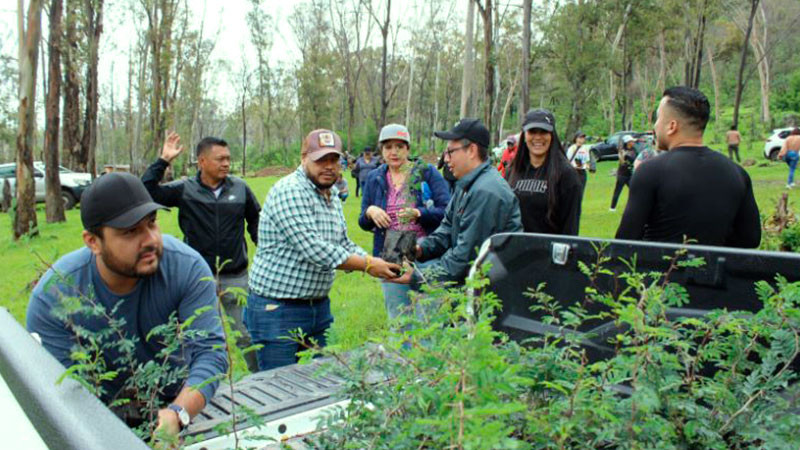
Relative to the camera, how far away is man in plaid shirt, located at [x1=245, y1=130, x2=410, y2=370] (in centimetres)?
362

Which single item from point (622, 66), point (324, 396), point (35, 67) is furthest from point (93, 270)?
point (622, 66)

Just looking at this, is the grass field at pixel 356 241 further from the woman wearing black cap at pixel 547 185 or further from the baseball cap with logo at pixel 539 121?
the baseball cap with logo at pixel 539 121

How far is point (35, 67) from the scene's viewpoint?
1266cm

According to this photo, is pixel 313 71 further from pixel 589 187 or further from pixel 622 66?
pixel 589 187

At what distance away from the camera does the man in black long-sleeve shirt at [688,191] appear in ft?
9.90

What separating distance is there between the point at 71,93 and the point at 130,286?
24.3m

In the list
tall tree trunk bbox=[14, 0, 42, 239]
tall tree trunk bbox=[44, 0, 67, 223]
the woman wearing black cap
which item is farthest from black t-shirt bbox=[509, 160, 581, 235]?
tall tree trunk bbox=[44, 0, 67, 223]

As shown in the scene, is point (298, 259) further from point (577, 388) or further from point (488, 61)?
point (488, 61)

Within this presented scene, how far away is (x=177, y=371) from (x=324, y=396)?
0.91m

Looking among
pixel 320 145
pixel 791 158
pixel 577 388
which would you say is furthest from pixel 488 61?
pixel 577 388

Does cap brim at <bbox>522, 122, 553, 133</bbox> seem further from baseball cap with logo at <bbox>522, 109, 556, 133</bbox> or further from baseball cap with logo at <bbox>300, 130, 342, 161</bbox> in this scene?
baseball cap with logo at <bbox>300, 130, 342, 161</bbox>

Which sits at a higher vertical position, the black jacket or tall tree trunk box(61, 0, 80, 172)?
tall tree trunk box(61, 0, 80, 172)

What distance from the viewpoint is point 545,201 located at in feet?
13.9

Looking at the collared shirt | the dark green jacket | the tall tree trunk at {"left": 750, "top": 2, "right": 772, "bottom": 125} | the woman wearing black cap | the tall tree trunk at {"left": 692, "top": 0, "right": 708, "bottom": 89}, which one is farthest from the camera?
the tall tree trunk at {"left": 750, "top": 2, "right": 772, "bottom": 125}
